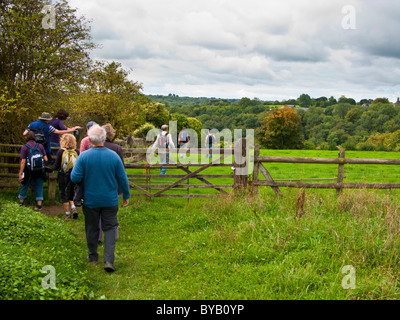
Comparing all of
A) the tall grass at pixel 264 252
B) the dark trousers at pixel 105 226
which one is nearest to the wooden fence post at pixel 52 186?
the tall grass at pixel 264 252

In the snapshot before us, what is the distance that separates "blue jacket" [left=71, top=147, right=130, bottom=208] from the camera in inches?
218

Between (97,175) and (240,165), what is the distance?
5097mm

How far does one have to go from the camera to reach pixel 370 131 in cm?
6725

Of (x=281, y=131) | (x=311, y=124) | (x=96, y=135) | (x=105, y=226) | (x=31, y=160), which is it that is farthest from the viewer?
(x=311, y=124)

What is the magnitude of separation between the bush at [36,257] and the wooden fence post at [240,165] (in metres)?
4.66

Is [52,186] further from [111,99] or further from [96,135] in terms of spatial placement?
[111,99]

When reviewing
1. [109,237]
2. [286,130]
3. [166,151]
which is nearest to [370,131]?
[286,130]

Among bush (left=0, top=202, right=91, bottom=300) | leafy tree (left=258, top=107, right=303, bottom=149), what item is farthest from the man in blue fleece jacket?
leafy tree (left=258, top=107, right=303, bottom=149)

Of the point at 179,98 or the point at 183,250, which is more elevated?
the point at 179,98

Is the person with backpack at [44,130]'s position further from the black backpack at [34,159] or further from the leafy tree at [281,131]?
the leafy tree at [281,131]

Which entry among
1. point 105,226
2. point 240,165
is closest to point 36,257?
point 105,226

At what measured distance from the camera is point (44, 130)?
9133 mm
